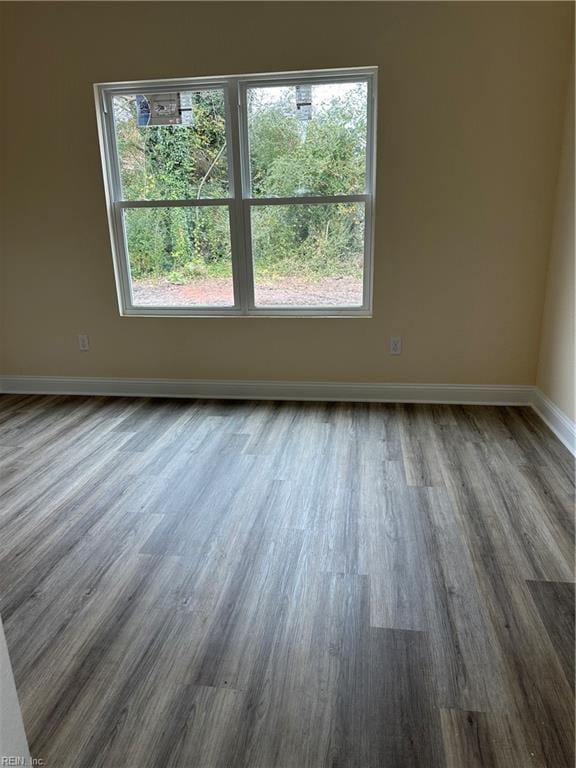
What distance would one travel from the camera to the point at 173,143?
354 cm

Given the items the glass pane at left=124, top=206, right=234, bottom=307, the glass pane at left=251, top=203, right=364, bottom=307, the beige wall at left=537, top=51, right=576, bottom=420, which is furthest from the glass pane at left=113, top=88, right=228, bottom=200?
the beige wall at left=537, top=51, right=576, bottom=420

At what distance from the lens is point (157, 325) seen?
12.5 feet

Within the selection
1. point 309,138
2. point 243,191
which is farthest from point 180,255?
point 309,138

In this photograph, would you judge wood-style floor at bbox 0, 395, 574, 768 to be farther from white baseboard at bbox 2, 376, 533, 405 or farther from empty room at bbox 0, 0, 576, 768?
white baseboard at bbox 2, 376, 533, 405

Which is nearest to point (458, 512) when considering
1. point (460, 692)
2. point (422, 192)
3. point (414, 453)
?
point (414, 453)

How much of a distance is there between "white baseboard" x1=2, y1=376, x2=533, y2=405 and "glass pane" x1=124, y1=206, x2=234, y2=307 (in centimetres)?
62

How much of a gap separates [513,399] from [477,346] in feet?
1.50

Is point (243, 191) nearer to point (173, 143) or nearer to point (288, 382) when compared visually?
point (173, 143)

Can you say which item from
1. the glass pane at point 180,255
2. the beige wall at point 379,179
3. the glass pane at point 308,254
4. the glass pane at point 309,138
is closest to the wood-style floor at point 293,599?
the beige wall at point 379,179

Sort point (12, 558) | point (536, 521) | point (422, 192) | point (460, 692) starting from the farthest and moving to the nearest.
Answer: point (422, 192) → point (536, 521) → point (12, 558) → point (460, 692)

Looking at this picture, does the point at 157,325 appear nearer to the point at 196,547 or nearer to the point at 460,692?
the point at 196,547

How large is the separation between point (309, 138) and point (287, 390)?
5.65ft

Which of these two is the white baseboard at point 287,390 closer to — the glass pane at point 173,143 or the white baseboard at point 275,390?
the white baseboard at point 275,390

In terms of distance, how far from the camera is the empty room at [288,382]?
4.69 feet
